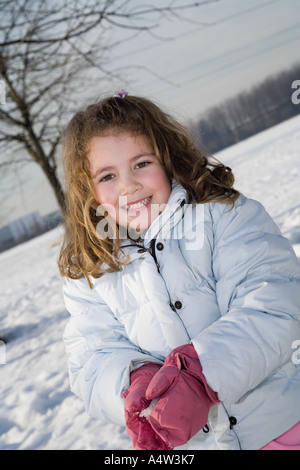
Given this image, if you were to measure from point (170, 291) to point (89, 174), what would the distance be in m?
0.64

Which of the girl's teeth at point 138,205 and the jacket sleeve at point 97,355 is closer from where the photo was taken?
the jacket sleeve at point 97,355

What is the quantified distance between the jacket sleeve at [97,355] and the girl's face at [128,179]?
1.26 feet

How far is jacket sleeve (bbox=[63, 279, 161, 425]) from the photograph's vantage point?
1456mm

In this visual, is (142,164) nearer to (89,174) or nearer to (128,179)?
(128,179)

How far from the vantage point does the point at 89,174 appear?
5.77ft

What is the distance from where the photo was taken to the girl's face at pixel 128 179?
163 centimetres

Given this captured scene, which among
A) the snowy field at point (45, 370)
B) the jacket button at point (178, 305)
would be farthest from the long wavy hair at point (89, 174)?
the snowy field at point (45, 370)

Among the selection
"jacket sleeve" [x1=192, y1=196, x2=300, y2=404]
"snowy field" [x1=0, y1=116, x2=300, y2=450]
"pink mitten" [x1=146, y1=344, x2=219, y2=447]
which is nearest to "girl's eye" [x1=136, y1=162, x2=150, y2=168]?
"jacket sleeve" [x1=192, y1=196, x2=300, y2=404]

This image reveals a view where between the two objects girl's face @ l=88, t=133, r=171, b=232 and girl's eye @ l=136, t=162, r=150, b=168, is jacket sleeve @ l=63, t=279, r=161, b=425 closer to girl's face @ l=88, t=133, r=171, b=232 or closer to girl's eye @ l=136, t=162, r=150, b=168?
girl's face @ l=88, t=133, r=171, b=232

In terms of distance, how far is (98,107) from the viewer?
5.86ft

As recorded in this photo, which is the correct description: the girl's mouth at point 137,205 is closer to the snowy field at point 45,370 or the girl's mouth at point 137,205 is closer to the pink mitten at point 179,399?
the pink mitten at point 179,399

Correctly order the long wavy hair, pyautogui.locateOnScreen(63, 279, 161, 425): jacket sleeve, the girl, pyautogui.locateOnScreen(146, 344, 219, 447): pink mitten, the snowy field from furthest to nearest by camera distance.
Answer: the snowy field, the long wavy hair, pyautogui.locateOnScreen(63, 279, 161, 425): jacket sleeve, the girl, pyautogui.locateOnScreen(146, 344, 219, 447): pink mitten

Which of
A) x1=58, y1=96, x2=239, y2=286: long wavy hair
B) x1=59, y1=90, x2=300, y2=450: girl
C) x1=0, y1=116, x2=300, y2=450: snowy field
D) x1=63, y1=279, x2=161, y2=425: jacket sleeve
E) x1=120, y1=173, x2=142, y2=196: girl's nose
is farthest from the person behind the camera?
x1=0, y1=116, x2=300, y2=450: snowy field

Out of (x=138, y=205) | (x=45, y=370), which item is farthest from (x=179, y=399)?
(x=45, y=370)
